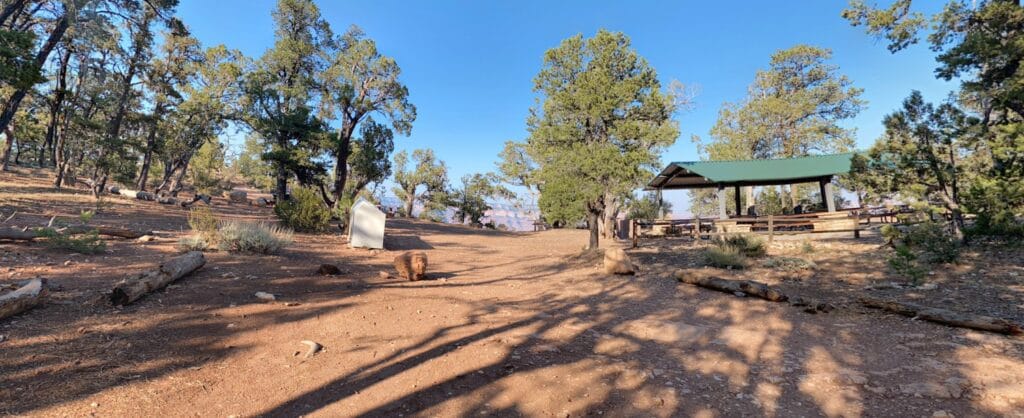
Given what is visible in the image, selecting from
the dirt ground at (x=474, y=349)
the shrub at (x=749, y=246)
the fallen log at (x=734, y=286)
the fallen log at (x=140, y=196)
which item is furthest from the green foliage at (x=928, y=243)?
the fallen log at (x=140, y=196)

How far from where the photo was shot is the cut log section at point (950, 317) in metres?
5.23

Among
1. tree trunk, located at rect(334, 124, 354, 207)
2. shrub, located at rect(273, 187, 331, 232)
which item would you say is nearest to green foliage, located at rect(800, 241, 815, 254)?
shrub, located at rect(273, 187, 331, 232)

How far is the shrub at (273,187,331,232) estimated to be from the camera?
16266 millimetres

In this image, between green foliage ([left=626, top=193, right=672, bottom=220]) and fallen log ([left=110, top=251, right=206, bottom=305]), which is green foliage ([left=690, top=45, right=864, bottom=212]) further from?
fallen log ([left=110, top=251, right=206, bottom=305])

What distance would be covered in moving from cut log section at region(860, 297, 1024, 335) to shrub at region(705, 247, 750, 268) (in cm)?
360

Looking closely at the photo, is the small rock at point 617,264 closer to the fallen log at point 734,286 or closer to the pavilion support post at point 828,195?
the fallen log at point 734,286

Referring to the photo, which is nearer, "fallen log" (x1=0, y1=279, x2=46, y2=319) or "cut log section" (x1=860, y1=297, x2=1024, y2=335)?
"fallen log" (x1=0, y1=279, x2=46, y2=319)

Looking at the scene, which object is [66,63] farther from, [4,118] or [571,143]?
[571,143]

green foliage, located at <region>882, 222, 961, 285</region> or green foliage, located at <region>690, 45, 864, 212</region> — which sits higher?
green foliage, located at <region>690, 45, 864, 212</region>

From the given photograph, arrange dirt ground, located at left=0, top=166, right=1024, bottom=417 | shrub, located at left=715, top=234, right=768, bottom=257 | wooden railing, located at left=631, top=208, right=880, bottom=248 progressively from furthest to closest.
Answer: wooden railing, located at left=631, top=208, right=880, bottom=248 < shrub, located at left=715, top=234, right=768, bottom=257 < dirt ground, located at left=0, top=166, right=1024, bottom=417

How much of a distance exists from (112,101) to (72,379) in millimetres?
25754

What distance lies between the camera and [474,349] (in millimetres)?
4973

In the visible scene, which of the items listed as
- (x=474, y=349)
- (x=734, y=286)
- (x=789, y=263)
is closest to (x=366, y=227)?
(x=474, y=349)

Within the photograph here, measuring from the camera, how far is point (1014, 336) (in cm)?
516
